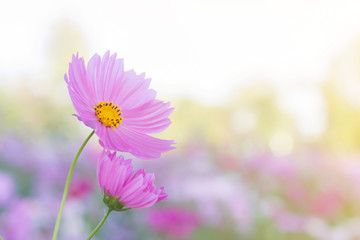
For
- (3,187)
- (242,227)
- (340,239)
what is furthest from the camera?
(242,227)

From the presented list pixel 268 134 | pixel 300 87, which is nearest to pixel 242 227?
pixel 300 87

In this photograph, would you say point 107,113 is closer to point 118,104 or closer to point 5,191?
point 118,104

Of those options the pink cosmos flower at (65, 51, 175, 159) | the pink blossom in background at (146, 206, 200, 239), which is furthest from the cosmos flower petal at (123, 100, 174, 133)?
the pink blossom in background at (146, 206, 200, 239)

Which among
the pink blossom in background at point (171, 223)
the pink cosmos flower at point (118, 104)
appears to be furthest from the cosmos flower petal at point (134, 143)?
the pink blossom in background at point (171, 223)

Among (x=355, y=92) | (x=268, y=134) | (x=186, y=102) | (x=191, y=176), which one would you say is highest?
(x=186, y=102)

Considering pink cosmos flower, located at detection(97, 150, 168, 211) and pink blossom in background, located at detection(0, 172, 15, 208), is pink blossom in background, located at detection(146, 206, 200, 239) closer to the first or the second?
pink blossom in background, located at detection(0, 172, 15, 208)

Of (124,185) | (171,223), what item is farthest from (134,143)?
(171,223)

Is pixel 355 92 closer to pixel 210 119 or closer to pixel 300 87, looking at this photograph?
pixel 300 87
